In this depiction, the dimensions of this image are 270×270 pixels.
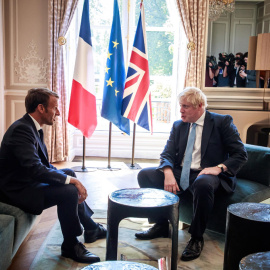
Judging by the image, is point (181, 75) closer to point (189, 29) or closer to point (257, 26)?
point (189, 29)

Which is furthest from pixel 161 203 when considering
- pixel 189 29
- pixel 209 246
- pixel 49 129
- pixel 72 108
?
pixel 189 29

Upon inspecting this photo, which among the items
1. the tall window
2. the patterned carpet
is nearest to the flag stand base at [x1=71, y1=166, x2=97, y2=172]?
the tall window

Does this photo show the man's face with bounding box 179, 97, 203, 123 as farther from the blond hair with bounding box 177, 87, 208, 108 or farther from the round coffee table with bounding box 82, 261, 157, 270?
the round coffee table with bounding box 82, 261, 157, 270

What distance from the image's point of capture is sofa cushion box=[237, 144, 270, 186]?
2.56 metres

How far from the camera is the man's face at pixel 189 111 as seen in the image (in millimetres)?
2484

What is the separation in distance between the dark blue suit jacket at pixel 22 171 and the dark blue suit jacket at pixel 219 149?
2.73 ft

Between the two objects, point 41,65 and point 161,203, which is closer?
point 161,203

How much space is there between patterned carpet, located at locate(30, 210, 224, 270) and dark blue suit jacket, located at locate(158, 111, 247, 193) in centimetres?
39

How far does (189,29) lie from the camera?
4711 millimetres

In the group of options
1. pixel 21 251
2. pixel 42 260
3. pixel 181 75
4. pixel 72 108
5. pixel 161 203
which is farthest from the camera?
pixel 181 75

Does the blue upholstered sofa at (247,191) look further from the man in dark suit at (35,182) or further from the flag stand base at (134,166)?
the flag stand base at (134,166)

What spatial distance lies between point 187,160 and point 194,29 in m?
2.75

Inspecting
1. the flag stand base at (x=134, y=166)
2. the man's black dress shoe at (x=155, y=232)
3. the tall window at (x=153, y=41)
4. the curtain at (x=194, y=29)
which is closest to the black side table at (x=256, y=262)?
the man's black dress shoe at (x=155, y=232)

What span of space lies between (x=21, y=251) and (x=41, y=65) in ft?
10.3
